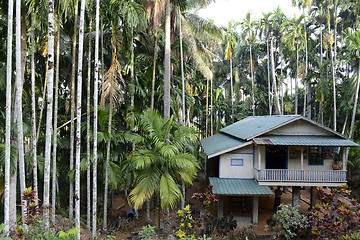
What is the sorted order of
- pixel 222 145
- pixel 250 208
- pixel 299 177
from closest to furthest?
pixel 299 177
pixel 250 208
pixel 222 145

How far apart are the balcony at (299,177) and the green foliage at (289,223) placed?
6.18ft

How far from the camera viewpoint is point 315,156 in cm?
1512

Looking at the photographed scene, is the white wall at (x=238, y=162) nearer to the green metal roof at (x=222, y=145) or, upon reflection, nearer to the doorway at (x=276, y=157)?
the green metal roof at (x=222, y=145)

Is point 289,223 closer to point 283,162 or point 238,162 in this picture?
point 238,162

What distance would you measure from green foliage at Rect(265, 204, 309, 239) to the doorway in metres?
3.93

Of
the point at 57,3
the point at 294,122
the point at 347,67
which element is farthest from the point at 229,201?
the point at 347,67

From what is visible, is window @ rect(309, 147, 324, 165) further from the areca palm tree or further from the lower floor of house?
the areca palm tree

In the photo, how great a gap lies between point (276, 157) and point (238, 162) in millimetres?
3072

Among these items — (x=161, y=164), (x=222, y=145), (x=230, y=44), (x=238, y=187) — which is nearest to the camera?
(x=161, y=164)

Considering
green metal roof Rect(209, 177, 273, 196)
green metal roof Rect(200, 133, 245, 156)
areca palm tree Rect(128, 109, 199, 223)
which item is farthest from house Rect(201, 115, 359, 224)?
areca palm tree Rect(128, 109, 199, 223)

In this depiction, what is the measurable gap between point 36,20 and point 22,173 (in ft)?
18.1

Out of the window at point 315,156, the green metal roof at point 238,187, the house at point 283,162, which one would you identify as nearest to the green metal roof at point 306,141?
the house at point 283,162

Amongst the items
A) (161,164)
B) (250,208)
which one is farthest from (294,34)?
(161,164)

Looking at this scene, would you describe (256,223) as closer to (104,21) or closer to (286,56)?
(104,21)
